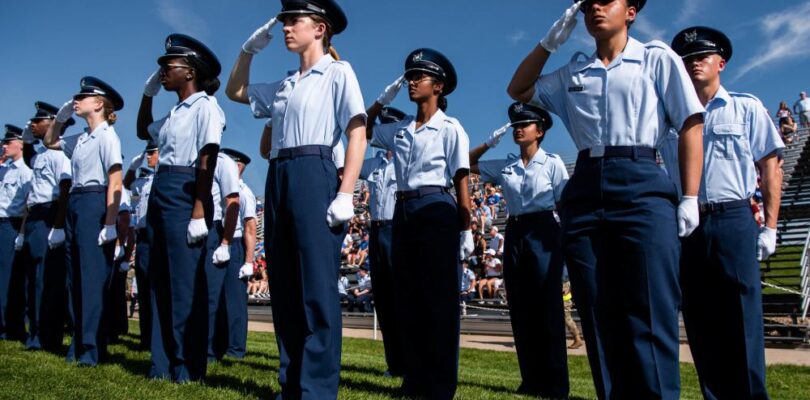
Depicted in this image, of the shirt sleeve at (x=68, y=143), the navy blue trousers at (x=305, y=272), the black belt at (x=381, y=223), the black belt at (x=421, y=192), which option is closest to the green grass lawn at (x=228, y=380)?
the navy blue trousers at (x=305, y=272)

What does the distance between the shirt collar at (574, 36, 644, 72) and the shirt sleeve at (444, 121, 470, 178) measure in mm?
1729

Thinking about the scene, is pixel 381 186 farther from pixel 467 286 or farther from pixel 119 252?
pixel 467 286

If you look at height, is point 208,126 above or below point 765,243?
→ above

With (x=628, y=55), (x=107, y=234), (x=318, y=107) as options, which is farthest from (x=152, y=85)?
(x=628, y=55)

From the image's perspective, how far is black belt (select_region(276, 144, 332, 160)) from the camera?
4.07m

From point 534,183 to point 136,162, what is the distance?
6391mm

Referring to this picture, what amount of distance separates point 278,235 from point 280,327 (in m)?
0.55

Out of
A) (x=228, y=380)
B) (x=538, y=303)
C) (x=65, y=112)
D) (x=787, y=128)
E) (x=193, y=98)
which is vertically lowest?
(x=228, y=380)

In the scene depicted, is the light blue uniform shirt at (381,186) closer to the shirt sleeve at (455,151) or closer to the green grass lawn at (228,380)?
the green grass lawn at (228,380)

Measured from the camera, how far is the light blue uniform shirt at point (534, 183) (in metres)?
6.09

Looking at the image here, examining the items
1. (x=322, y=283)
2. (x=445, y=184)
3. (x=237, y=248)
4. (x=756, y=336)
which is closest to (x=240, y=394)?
(x=322, y=283)

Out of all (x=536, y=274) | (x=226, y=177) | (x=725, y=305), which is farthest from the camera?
(x=226, y=177)

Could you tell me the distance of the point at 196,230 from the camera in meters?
5.00

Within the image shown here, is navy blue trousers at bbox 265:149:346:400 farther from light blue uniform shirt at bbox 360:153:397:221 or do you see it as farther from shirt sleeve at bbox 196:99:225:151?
light blue uniform shirt at bbox 360:153:397:221
